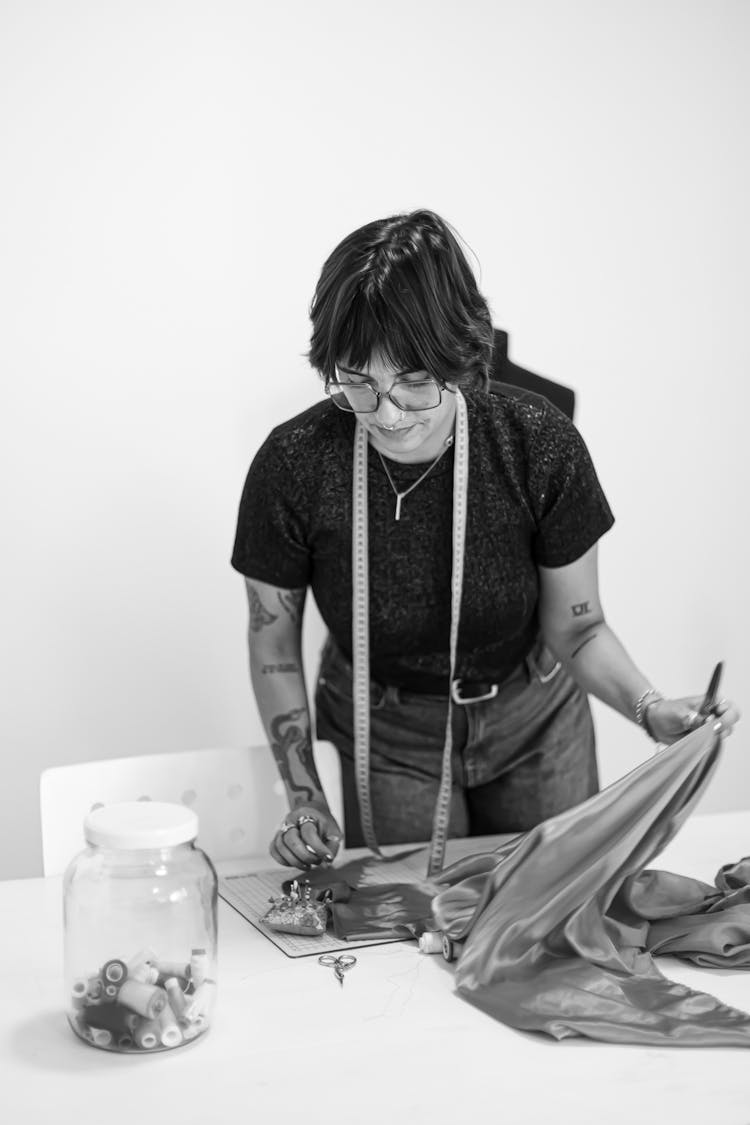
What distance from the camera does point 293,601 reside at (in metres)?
2.21

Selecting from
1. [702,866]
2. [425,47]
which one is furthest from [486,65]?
[702,866]

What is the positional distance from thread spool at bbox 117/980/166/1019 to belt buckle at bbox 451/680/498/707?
0.94 m

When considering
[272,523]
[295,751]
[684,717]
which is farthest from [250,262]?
[684,717]

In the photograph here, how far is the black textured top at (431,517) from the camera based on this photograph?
6.89 feet

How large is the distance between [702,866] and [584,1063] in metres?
0.73

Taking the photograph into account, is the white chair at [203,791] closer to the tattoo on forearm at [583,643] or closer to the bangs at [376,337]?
the tattoo on forearm at [583,643]

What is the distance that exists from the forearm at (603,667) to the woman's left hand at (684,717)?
0.49 feet

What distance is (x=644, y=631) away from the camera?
3.62 metres

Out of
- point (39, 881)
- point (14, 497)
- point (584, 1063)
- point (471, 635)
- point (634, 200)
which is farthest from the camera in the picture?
point (634, 200)

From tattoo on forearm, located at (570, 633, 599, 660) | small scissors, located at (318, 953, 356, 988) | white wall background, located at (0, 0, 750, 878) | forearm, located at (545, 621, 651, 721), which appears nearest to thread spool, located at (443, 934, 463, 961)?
small scissors, located at (318, 953, 356, 988)

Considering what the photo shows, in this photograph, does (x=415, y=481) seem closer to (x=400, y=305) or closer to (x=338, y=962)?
(x=400, y=305)

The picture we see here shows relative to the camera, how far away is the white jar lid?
134 centimetres

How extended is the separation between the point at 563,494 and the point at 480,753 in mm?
508

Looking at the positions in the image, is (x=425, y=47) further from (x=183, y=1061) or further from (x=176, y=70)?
(x=183, y=1061)
